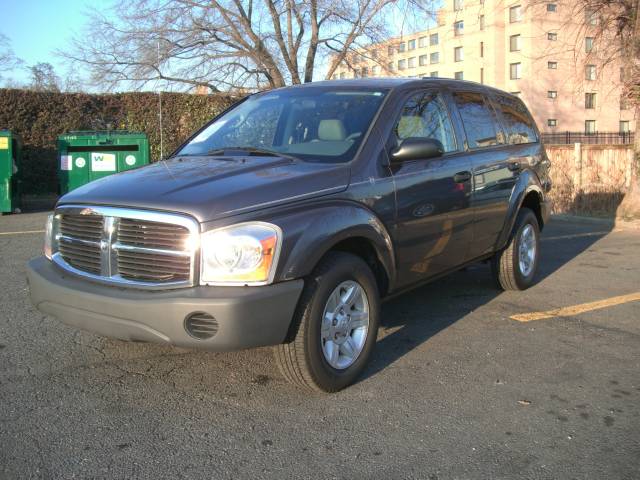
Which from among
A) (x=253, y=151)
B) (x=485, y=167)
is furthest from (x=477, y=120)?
(x=253, y=151)

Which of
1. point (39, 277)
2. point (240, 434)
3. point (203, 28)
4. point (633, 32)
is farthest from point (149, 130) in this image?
point (240, 434)

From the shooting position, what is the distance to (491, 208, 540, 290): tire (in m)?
5.83

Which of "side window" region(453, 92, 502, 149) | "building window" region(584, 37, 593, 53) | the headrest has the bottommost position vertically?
the headrest

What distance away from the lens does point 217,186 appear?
3354 mm

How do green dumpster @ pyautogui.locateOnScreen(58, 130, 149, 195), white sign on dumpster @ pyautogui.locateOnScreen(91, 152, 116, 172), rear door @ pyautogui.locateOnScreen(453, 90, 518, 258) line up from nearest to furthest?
rear door @ pyautogui.locateOnScreen(453, 90, 518, 258) < green dumpster @ pyautogui.locateOnScreen(58, 130, 149, 195) < white sign on dumpster @ pyautogui.locateOnScreen(91, 152, 116, 172)

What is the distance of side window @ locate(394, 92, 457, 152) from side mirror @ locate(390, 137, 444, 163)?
21 centimetres

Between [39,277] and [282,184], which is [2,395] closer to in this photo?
[39,277]

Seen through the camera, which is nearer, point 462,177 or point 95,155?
point 462,177

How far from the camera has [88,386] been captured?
12.1ft

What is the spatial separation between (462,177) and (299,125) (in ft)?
4.44

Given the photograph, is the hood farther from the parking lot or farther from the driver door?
the parking lot

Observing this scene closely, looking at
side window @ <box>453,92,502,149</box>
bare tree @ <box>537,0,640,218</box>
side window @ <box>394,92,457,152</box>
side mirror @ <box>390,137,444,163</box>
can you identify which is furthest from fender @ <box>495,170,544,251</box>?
bare tree @ <box>537,0,640,218</box>

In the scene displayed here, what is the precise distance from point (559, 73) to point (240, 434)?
2426 inches

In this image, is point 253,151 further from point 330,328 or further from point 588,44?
point 588,44
